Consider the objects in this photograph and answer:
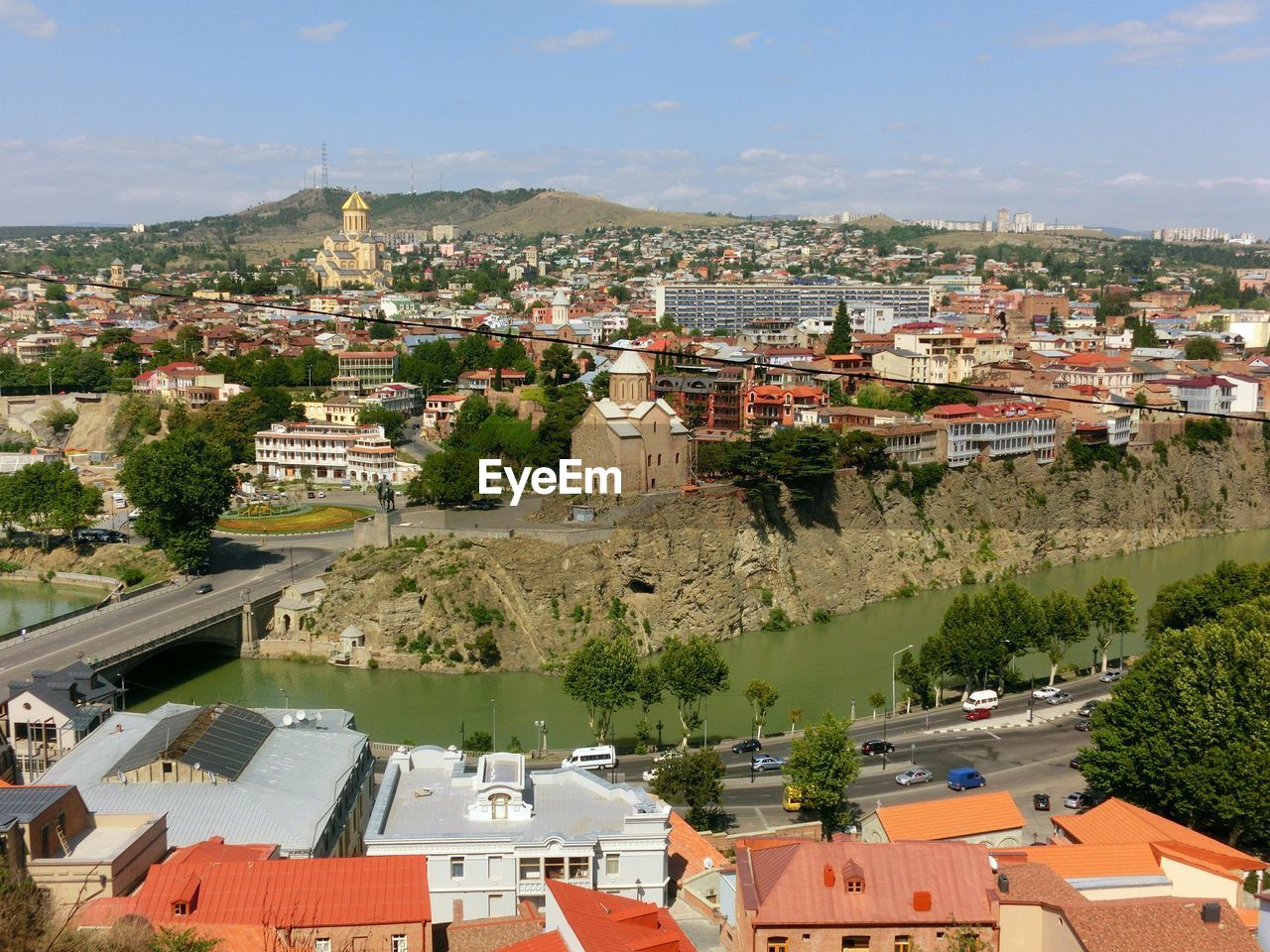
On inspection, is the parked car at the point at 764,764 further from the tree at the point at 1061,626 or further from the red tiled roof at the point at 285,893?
the red tiled roof at the point at 285,893

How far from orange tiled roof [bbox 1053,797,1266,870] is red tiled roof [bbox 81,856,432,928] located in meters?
4.86

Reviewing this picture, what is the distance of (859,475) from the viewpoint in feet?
68.2

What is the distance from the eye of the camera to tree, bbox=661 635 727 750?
13.4 m

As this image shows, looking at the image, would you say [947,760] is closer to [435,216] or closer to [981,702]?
[981,702]

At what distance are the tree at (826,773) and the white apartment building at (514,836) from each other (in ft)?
7.71

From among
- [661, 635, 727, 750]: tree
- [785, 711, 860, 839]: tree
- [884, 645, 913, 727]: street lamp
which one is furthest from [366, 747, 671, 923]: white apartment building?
[884, 645, 913, 727]: street lamp

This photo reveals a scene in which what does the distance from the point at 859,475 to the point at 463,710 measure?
8.62m

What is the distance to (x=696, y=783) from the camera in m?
10.6

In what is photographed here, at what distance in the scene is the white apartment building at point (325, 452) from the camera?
2505cm

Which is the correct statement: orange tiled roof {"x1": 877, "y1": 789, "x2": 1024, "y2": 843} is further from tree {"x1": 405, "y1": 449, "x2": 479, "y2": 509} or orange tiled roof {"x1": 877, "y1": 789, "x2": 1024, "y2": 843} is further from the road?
tree {"x1": 405, "y1": 449, "x2": 479, "y2": 509}

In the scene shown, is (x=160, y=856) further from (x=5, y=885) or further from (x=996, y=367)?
(x=996, y=367)

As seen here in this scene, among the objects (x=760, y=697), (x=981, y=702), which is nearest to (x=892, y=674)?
(x=981, y=702)

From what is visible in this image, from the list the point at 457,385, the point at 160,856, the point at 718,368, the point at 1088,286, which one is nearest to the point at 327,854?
the point at 160,856

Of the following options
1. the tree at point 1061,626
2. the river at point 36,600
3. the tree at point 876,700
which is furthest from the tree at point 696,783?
the river at point 36,600
